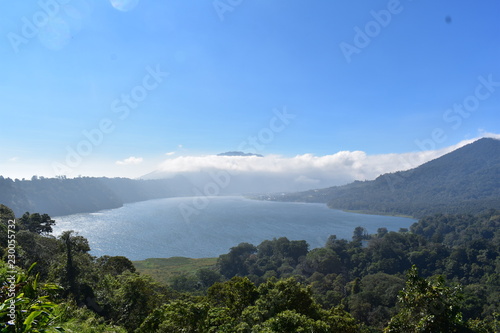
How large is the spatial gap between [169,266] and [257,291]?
176 feet

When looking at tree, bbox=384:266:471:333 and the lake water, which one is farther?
the lake water

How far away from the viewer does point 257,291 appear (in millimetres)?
14102

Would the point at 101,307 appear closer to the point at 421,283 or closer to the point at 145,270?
the point at 421,283

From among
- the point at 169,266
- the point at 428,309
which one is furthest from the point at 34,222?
the point at 428,309

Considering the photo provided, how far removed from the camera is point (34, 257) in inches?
877

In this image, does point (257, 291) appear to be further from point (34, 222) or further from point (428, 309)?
point (34, 222)

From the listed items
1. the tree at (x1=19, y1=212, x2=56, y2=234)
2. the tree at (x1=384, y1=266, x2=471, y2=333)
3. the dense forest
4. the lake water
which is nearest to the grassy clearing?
the dense forest

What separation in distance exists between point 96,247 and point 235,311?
84.1 m

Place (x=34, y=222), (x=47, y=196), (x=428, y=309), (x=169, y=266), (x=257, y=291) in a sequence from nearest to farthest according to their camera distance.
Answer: (x=428, y=309)
(x=257, y=291)
(x=34, y=222)
(x=169, y=266)
(x=47, y=196)

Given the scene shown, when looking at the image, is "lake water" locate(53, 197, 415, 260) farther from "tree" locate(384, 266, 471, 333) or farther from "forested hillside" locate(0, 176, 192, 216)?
"tree" locate(384, 266, 471, 333)

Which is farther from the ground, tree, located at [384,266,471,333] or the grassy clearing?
tree, located at [384,266,471,333]

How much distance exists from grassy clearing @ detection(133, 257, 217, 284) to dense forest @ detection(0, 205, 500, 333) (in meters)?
5.73

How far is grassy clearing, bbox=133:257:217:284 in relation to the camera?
5345 cm

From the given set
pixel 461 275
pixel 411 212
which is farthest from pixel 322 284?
pixel 411 212
